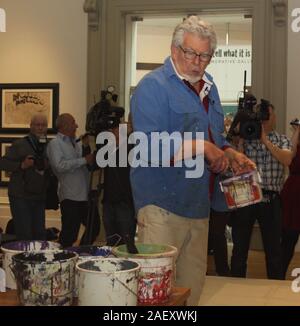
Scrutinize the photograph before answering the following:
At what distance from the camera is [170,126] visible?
7.09 ft

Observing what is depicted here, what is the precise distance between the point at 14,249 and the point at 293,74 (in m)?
5.13

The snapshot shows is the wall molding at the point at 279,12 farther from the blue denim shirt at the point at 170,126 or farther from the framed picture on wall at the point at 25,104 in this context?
the blue denim shirt at the point at 170,126

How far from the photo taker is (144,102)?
2.07 metres

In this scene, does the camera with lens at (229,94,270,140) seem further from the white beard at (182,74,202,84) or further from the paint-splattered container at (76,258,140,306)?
the paint-splattered container at (76,258,140,306)

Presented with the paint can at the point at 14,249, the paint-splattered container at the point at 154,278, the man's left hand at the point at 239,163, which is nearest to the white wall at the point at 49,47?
the man's left hand at the point at 239,163

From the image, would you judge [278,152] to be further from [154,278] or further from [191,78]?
[154,278]

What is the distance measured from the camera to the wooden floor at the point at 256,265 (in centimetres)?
505

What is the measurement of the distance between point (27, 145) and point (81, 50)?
2220 millimetres

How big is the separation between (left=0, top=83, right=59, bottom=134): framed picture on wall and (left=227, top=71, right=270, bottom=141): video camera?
304 centimetres

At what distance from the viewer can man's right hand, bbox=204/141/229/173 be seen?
2.00 metres

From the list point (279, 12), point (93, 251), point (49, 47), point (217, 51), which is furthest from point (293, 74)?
point (93, 251)

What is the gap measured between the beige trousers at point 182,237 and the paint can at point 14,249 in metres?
0.49

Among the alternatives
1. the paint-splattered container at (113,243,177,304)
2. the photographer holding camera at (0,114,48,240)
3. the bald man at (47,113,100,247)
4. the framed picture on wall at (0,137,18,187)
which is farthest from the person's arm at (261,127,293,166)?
the framed picture on wall at (0,137,18,187)
